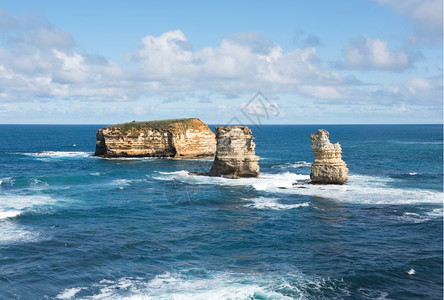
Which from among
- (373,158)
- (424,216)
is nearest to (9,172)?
(424,216)

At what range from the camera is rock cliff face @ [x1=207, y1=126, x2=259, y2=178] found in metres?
58.8

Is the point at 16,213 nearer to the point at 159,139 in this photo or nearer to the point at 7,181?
the point at 7,181

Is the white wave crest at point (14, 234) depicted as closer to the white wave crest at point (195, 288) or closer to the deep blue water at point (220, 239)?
the deep blue water at point (220, 239)

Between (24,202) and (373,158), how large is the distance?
71.3 m

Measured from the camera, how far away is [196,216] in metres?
40.4

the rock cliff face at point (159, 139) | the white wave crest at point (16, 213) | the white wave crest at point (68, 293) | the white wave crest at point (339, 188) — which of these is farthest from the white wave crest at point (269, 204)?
the rock cliff face at point (159, 139)

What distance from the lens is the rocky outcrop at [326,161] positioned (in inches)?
2068

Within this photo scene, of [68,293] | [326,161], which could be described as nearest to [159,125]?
[326,161]

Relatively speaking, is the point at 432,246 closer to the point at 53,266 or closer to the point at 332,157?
the point at 332,157

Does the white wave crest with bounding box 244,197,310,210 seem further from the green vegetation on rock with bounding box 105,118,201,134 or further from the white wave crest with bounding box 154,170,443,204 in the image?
the green vegetation on rock with bounding box 105,118,201,134

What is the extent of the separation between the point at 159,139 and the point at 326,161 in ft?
143

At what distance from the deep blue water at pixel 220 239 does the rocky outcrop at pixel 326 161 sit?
1.70 meters

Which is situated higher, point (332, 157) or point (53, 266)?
point (332, 157)

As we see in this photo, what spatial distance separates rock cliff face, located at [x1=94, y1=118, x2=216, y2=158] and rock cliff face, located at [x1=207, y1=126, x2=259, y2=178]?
84.6ft
